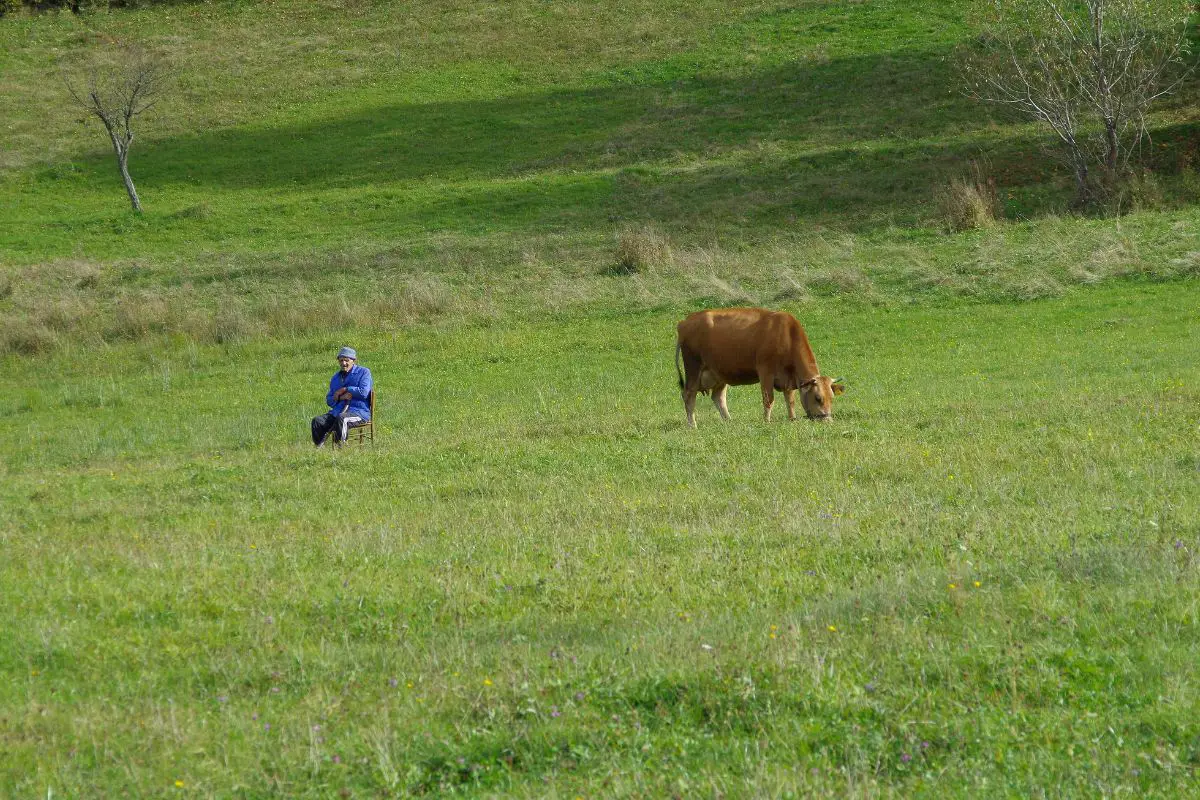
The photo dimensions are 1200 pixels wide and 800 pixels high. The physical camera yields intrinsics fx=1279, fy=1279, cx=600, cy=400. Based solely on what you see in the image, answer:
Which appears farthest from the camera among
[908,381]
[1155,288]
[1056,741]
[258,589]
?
[1155,288]

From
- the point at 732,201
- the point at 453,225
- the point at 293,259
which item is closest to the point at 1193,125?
the point at 732,201

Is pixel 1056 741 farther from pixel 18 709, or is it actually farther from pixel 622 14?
pixel 622 14

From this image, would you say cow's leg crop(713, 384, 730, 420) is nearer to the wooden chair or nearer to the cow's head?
the cow's head

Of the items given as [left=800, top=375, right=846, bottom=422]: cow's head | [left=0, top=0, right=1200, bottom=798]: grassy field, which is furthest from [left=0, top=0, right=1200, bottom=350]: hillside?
[left=800, top=375, right=846, bottom=422]: cow's head

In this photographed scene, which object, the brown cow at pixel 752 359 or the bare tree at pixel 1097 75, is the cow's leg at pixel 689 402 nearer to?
the brown cow at pixel 752 359

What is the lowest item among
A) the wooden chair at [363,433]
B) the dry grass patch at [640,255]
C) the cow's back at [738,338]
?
the wooden chair at [363,433]

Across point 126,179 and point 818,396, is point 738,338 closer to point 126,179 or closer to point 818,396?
point 818,396

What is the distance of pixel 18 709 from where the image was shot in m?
6.09

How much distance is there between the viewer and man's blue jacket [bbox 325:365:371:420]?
57.2ft

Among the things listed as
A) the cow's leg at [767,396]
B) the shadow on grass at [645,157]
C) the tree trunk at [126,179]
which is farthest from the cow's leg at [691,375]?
the tree trunk at [126,179]

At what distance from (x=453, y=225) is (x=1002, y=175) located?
16901mm

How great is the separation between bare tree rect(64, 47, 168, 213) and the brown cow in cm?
3181

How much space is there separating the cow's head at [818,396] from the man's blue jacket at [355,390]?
19.5ft

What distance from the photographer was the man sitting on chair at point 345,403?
56.4ft
